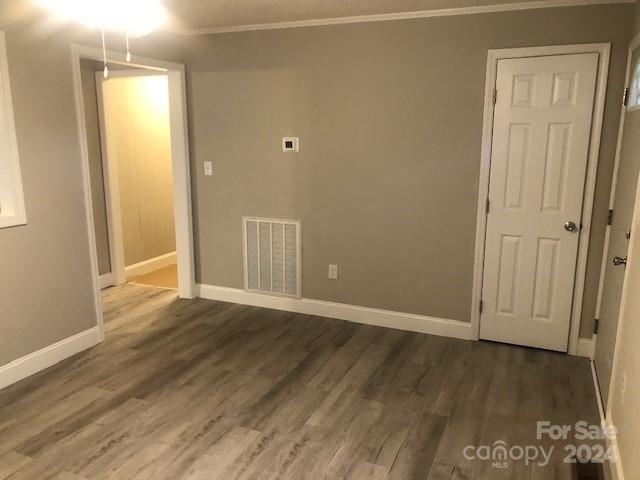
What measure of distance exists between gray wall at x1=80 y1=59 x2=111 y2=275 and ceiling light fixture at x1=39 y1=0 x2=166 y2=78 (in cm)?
Answer: 116

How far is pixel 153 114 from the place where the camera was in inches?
213

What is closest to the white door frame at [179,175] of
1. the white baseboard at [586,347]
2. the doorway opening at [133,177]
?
the doorway opening at [133,177]

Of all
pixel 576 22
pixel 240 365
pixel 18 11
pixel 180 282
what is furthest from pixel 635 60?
pixel 180 282

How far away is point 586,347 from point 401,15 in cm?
266

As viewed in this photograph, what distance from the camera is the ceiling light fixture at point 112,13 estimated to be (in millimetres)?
3031

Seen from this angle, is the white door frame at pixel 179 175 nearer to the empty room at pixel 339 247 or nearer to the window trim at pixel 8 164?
the empty room at pixel 339 247

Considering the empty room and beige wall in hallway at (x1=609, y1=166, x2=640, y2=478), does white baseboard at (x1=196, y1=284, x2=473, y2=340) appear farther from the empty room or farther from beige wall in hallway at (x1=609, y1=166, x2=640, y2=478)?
beige wall in hallway at (x1=609, y1=166, x2=640, y2=478)

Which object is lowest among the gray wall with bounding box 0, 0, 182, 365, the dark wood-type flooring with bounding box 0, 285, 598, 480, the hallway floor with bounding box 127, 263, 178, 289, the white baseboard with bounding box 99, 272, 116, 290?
the dark wood-type flooring with bounding box 0, 285, 598, 480

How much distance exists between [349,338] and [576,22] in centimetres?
262

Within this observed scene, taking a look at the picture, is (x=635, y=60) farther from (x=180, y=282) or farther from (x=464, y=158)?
(x=180, y=282)

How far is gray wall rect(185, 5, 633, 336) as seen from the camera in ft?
10.7

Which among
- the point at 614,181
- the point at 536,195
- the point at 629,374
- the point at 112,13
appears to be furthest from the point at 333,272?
the point at 112,13

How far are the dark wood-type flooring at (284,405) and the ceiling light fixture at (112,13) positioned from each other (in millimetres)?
1961

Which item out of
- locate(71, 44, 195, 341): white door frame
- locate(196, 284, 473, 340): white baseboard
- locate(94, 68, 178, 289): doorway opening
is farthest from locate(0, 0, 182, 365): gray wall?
locate(196, 284, 473, 340): white baseboard
